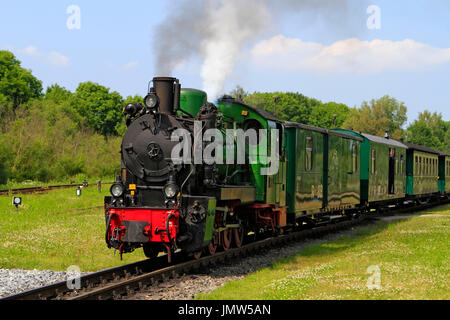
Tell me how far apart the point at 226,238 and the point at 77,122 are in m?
57.3

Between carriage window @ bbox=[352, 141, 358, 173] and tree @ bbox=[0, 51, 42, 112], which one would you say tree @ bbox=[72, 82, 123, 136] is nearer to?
tree @ bbox=[0, 51, 42, 112]

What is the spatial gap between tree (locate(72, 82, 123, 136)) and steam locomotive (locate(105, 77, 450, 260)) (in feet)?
209

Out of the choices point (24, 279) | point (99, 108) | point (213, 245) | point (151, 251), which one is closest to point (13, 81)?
point (99, 108)

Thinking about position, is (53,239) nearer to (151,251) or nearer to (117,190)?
(151,251)

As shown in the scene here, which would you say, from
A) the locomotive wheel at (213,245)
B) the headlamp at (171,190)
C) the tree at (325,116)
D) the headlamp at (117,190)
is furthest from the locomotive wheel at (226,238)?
the tree at (325,116)

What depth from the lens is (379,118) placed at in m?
78.4

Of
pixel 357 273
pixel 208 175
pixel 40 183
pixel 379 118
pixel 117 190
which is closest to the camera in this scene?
pixel 357 273

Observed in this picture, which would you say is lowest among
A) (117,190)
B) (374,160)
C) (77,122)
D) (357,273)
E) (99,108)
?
(357,273)

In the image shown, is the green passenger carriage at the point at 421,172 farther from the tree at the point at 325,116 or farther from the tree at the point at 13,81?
the tree at the point at 325,116

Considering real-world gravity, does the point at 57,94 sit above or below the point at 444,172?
above

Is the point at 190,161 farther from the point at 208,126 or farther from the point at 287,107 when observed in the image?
the point at 287,107

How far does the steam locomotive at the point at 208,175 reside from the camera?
1016 centimetres
